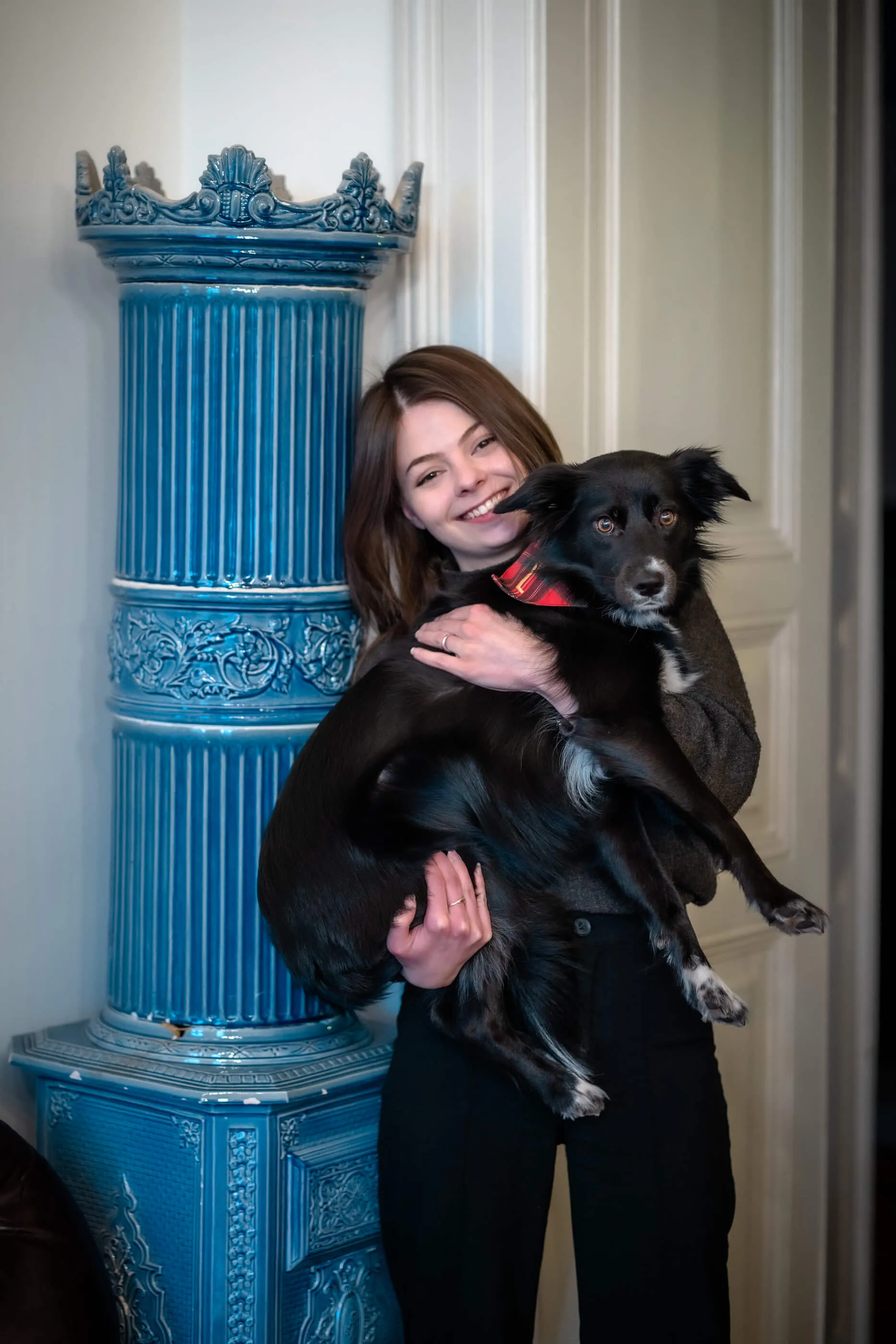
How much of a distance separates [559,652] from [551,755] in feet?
0.44

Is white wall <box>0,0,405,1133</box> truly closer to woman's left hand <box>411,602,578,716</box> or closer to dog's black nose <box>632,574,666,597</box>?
woman's left hand <box>411,602,578,716</box>

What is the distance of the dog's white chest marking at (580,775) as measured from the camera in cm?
170

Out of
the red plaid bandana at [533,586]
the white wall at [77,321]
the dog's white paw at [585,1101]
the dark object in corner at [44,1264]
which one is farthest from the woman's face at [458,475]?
Answer: the dark object in corner at [44,1264]

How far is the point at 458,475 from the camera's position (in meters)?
1.94

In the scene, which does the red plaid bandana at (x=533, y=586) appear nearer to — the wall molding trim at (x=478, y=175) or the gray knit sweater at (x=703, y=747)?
the gray knit sweater at (x=703, y=747)

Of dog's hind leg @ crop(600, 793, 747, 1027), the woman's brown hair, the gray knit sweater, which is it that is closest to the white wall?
the woman's brown hair

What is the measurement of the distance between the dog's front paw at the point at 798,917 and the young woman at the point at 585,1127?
208mm

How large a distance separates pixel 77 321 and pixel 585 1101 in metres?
1.45

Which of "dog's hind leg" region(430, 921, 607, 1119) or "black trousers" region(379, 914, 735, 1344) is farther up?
"dog's hind leg" region(430, 921, 607, 1119)

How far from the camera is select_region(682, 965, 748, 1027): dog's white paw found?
5.58ft

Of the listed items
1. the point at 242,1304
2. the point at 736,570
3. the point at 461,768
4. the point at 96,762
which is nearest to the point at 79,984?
the point at 96,762

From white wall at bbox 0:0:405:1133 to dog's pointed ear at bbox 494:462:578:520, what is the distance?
0.73m

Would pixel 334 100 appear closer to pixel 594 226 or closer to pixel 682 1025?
pixel 594 226

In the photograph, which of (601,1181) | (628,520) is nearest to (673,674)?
(628,520)
